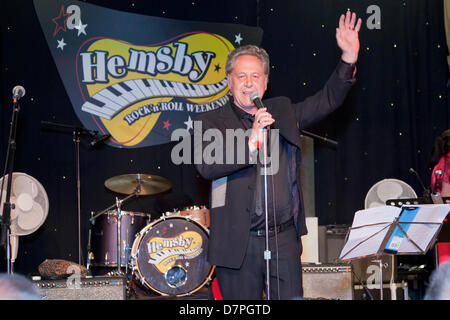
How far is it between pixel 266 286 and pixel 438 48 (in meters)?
5.09

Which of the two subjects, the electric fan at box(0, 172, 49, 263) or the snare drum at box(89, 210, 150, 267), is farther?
the snare drum at box(89, 210, 150, 267)

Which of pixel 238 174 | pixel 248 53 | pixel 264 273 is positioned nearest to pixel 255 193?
pixel 238 174

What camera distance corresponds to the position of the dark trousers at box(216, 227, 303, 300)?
237 centimetres

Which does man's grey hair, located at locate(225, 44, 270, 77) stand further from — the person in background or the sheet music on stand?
the person in background

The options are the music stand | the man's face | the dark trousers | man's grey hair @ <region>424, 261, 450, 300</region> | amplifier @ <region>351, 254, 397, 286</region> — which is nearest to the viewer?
man's grey hair @ <region>424, 261, 450, 300</region>

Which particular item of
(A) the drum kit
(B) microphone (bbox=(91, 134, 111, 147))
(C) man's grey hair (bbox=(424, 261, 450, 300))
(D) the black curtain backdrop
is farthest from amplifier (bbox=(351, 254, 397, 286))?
(C) man's grey hair (bbox=(424, 261, 450, 300))

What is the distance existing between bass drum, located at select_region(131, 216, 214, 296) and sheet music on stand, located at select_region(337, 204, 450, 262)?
2.59m

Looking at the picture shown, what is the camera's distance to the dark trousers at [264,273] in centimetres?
237

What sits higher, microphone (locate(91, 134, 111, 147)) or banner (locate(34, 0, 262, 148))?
banner (locate(34, 0, 262, 148))

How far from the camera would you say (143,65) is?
250 inches

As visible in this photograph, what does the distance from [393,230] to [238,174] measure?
1.02 meters

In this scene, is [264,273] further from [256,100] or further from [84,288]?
[84,288]

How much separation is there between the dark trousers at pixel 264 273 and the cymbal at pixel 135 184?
3.23 m
